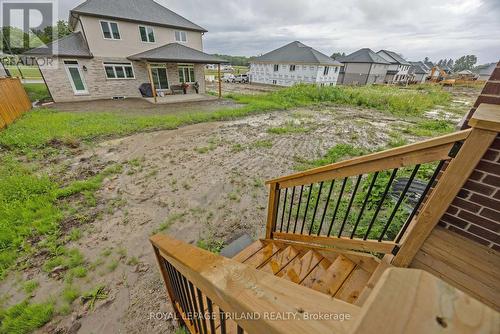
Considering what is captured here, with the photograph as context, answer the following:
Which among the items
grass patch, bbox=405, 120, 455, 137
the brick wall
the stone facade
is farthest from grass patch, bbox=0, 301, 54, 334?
the stone facade

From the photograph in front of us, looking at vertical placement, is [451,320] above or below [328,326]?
above

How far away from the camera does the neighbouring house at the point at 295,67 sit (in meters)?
25.0

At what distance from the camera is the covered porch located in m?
13.1

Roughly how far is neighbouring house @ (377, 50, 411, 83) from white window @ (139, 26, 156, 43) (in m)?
38.6

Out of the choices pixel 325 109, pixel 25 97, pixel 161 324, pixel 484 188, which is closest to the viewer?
pixel 484 188

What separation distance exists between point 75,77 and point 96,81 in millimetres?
1033

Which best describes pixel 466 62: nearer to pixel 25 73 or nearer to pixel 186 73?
pixel 186 73

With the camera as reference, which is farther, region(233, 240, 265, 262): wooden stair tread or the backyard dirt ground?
region(233, 240, 265, 262): wooden stair tread

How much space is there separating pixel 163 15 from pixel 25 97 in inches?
402

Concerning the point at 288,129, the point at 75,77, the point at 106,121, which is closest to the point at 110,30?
the point at 75,77

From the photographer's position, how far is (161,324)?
226cm

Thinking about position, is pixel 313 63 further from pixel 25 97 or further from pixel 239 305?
pixel 239 305

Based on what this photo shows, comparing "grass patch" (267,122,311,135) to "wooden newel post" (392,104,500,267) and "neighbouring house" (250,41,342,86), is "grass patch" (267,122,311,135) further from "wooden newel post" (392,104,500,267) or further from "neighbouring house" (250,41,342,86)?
"neighbouring house" (250,41,342,86)

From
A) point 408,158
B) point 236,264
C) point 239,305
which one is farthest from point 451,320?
point 408,158
